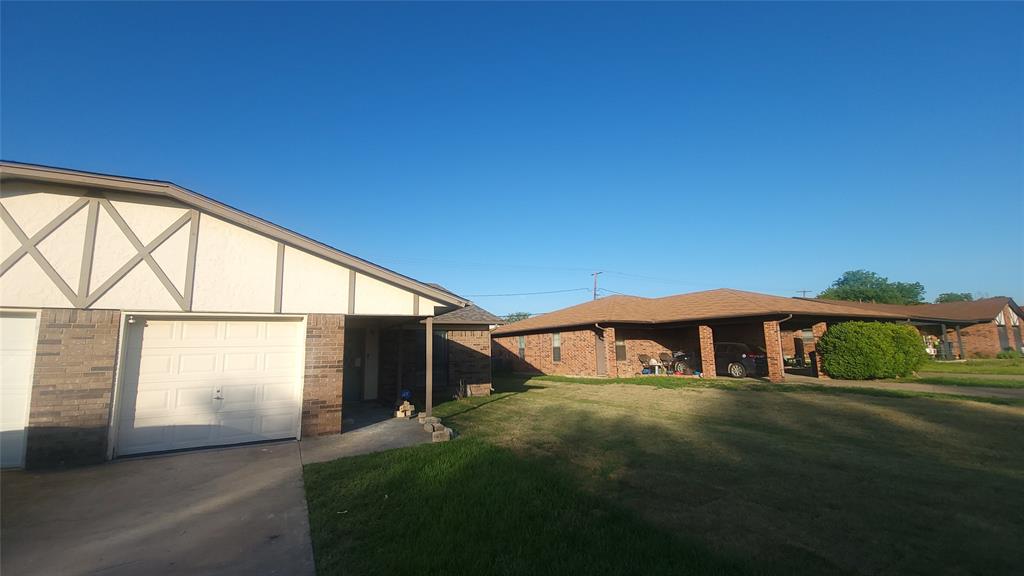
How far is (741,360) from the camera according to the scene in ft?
64.7

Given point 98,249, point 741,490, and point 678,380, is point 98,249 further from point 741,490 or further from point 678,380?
point 678,380

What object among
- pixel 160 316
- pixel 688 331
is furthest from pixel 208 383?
pixel 688 331

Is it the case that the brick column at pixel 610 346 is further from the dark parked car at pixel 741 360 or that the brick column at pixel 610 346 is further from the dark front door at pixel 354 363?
the dark front door at pixel 354 363

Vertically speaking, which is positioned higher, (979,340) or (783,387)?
(979,340)

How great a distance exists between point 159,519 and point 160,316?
13.8 ft

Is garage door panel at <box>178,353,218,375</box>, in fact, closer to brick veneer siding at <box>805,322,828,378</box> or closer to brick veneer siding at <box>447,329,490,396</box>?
brick veneer siding at <box>447,329,490,396</box>

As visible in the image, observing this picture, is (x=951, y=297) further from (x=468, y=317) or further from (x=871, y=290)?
(x=468, y=317)

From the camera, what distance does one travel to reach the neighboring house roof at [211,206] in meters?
6.88

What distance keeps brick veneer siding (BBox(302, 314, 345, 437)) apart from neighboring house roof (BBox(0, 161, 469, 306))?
4.19 feet

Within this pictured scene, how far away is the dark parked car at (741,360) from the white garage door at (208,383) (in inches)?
724

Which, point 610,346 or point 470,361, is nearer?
point 470,361

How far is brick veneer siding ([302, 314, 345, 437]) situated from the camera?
859cm

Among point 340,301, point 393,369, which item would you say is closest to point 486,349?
point 393,369

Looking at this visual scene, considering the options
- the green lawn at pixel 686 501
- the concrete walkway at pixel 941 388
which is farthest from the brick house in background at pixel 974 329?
the green lawn at pixel 686 501
